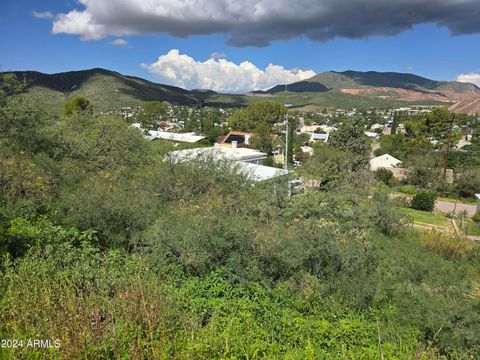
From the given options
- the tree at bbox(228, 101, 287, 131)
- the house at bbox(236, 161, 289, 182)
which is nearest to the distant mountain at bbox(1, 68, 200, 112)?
the tree at bbox(228, 101, 287, 131)

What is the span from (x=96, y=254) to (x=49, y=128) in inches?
370

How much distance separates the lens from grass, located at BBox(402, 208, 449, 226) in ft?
60.5

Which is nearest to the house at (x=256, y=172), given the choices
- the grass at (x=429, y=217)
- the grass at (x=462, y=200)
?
the grass at (x=429, y=217)

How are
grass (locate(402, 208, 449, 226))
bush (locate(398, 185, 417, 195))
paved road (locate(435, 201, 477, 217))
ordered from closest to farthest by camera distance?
grass (locate(402, 208, 449, 226)) → paved road (locate(435, 201, 477, 217)) → bush (locate(398, 185, 417, 195))

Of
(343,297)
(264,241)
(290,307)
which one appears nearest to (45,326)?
(290,307)

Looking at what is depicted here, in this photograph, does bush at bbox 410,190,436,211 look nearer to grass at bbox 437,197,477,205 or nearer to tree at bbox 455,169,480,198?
grass at bbox 437,197,477,205

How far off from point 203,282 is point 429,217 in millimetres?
19636

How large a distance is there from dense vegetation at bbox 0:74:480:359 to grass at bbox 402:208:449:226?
914 cm

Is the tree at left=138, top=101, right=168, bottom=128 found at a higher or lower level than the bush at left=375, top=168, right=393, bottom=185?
higher

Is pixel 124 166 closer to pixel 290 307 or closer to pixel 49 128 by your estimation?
pixel 49 128

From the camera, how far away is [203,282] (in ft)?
14.7

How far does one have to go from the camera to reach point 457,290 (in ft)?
17.5

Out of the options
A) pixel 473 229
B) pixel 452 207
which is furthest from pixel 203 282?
pixel 452 207

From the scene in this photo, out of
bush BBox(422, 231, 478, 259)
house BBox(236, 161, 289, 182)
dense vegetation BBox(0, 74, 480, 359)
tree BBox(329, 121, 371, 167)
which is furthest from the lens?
tree BBox(329, 121, 371, 167)
